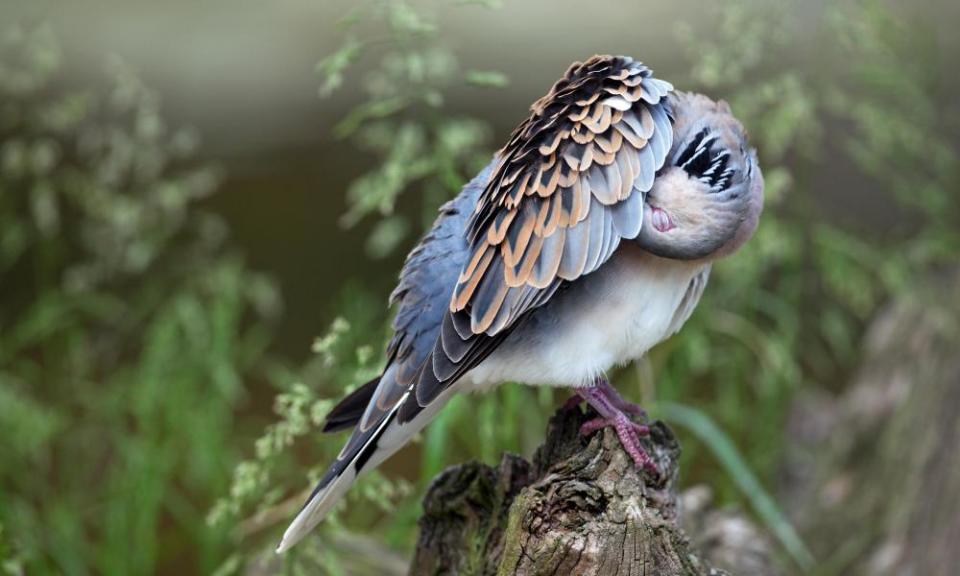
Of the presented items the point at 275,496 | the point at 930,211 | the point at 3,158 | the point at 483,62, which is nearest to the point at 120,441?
the point at 3,158

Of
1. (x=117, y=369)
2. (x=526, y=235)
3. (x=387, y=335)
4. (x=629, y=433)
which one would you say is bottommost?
(x=629, y=433)

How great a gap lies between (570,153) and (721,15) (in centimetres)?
163

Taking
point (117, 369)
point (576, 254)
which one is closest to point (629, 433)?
point (576, 254)

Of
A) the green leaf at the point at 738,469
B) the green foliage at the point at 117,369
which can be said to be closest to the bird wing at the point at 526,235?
the green leaf at the point at 738,469

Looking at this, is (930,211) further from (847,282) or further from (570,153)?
(570,153)

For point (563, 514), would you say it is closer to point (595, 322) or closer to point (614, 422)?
point (614, 422)

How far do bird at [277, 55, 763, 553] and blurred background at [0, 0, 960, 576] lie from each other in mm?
256

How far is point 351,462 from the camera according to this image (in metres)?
2.30

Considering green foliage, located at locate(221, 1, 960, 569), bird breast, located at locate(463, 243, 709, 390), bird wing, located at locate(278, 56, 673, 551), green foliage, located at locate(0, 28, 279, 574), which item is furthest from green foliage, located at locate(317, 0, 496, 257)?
green foliage, located at locate(0, 28, 279, 574)

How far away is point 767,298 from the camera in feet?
13.7

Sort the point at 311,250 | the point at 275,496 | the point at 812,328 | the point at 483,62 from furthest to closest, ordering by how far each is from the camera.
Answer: the point at 483,62 < the point at 311,250 < the point at 812,328 < the point at 275,496

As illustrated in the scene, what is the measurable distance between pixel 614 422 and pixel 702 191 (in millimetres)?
434

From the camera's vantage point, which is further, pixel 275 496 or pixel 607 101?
pixel 275 496

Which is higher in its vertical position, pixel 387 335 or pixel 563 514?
pixel 387 335
